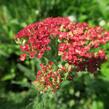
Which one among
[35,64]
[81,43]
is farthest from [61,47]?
[35,64]

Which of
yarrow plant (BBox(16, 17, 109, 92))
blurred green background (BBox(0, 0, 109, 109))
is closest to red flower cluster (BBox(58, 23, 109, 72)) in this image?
yarrow plant (BBox(16, 17, 109, 92))

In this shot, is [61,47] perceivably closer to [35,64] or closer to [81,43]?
[81,43]

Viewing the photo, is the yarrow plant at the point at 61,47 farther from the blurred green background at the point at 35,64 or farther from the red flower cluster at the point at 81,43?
the blurred green background at the point at 35,64

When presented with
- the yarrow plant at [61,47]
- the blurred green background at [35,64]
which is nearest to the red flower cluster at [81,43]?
the yarrow plant at [61,47]

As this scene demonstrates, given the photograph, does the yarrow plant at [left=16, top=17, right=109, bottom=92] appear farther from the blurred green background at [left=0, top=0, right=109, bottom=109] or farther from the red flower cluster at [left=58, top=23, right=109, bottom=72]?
the blurred green background at [left=0, top=0, right=109, bottom=109]

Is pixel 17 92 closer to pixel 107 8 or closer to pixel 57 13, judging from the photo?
pixel 57 13

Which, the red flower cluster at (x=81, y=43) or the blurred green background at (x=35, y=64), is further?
the blurred green background at (x=35, y=64)
